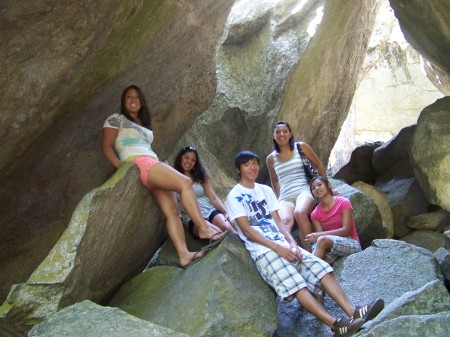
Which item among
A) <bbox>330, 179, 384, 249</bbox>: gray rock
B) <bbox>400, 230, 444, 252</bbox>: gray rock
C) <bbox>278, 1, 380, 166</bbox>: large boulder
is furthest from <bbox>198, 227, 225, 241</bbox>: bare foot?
<bbox>400, 230, 444, 252</bbox>: gray rock

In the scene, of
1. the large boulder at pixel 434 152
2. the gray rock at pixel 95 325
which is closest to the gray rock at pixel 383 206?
the large boulder at pixel 434 152

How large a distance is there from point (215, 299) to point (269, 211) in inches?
41.5

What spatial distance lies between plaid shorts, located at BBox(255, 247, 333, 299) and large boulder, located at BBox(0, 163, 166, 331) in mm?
1369

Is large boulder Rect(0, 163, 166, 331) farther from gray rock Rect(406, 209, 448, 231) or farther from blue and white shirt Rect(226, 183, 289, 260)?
gray rock Rect(406, 209, 448, 231)

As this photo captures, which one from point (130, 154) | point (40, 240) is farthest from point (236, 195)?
point (40, 240)

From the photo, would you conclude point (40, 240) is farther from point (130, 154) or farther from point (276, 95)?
point (276, 95)

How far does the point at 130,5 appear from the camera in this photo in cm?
598

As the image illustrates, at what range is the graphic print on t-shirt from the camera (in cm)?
519

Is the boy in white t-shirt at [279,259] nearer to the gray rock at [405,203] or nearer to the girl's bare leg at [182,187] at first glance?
the girl's bare leg at [182,187]

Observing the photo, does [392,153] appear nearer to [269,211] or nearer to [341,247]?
[341,247]

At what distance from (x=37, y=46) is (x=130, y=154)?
1336mm

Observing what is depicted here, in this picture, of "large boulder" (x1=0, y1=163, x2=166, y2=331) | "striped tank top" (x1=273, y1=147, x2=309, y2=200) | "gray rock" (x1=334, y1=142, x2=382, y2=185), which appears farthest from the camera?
"gray rock" (x1=334, y1=142, x2=382, y2=185)

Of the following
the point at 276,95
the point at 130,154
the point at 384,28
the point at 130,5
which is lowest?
the point at 384,28

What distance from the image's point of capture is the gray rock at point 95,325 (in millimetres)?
3883
